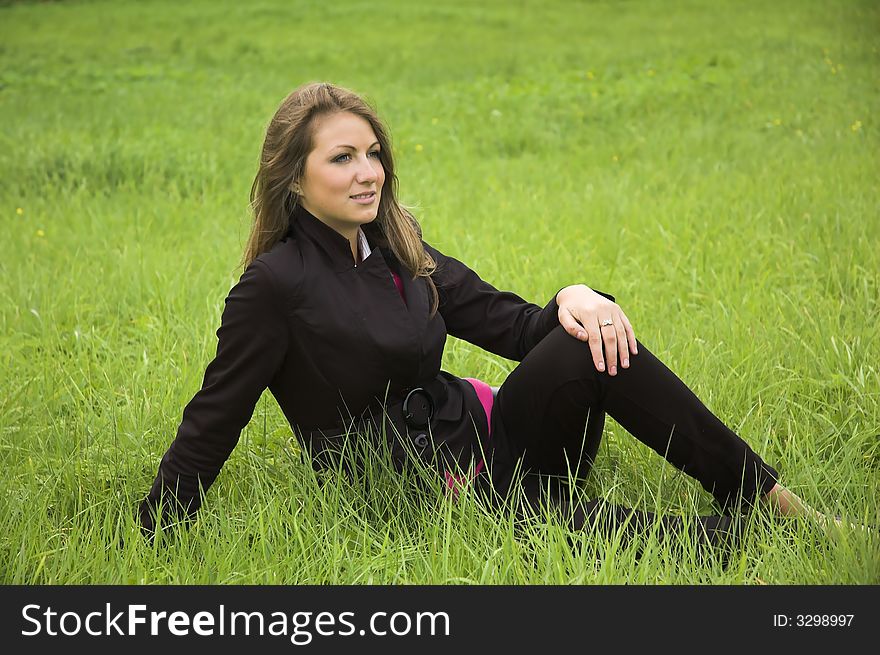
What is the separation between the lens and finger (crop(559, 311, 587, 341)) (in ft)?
7.39

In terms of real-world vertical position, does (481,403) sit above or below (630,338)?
below

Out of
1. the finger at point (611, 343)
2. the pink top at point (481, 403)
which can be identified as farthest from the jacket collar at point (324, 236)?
the finger at point (611, 343)

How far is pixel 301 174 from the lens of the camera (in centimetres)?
233

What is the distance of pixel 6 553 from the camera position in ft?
7.68

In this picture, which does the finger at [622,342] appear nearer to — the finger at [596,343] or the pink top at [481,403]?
the finger at [596,343]

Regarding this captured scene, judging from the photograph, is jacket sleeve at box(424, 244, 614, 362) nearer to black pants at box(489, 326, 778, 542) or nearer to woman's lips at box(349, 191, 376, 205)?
black pants at box(489, 326, 778, 542)

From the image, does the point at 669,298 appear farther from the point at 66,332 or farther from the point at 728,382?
the point at 66,332

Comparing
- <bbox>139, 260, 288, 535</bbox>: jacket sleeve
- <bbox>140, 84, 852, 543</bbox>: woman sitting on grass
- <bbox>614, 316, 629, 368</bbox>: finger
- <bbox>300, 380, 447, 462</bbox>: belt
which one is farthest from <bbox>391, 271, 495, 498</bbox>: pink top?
<bbox>614, 316, 629, 368</bbox>: finger

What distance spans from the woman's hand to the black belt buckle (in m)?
0.40

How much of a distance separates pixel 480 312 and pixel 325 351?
19.4 inches

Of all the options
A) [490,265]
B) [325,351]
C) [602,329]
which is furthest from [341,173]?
[490,265]

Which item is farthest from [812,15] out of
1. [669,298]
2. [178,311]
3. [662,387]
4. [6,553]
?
[6,553]

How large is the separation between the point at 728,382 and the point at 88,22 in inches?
633

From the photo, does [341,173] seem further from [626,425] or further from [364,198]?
[626,425]
